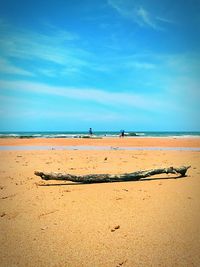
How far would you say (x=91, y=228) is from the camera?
15.7 feet

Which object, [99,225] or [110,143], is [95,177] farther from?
[110,143]

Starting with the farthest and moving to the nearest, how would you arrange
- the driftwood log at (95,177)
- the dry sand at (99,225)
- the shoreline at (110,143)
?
the shoreline at (110,143)
the driftwood log at (95,177)
the dry sand at (99,225)

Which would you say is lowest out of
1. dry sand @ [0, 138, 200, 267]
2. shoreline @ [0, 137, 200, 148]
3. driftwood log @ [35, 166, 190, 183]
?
dry sand @ [0, 138, 200, 267]

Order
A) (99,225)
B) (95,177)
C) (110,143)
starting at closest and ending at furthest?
(99,225) → (95,177) → (110,143)

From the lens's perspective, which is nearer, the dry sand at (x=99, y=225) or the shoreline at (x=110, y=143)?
the dry sand at (x=99, y=225)

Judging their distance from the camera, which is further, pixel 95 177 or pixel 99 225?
pixel 95 177

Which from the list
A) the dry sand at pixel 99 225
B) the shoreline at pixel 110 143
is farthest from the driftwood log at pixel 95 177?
the shoreline at pixel 110 143

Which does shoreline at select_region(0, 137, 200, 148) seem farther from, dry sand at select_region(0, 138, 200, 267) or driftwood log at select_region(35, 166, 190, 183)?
dry sand at select_region(0, 138, 200, 267)

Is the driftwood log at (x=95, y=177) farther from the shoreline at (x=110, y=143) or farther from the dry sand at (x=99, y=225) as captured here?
the shoreline at (x=110, y=143)

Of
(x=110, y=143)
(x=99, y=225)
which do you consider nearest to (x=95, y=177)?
(x=99, y=225)

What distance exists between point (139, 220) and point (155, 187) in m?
2.80

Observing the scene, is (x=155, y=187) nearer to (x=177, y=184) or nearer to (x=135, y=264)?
(x=177, y=184)

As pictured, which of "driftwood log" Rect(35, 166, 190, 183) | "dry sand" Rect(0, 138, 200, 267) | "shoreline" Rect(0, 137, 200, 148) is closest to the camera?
"dry sand" Rect(0, 138, 200, 267)

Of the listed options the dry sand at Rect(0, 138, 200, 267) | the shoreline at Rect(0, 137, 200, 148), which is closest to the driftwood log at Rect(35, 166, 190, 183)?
the dry sand at Rect(0, 138, 200, 267)
